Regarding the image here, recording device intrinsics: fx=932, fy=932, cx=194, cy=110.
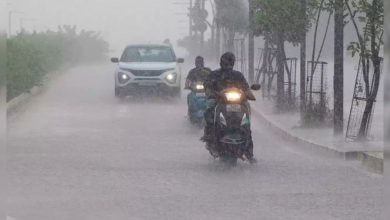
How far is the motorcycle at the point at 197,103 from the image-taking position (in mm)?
16828

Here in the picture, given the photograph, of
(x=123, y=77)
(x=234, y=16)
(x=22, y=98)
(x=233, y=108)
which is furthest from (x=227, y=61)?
(x=234, y=16)

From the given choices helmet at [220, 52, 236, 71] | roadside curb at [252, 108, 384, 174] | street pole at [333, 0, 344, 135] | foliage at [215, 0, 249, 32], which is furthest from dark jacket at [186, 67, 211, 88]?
foliage at [215, 0, 249, 32]

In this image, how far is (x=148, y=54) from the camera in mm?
26688

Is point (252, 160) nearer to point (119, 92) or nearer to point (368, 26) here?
point (368, 26)

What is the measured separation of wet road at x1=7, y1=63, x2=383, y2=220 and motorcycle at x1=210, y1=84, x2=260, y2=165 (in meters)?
0.31

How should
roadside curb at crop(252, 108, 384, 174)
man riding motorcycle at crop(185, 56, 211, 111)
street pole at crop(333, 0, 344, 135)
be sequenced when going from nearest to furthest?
roadside curb at crop(252, 108, 384, 174), street pole at crop(333, 0, 344, 135), man riding motorcycle at crop(185, 56, 211, 111)

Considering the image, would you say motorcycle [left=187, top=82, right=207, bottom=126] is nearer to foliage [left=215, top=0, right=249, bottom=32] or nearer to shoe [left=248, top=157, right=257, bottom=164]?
shoe [left=248, top=157, right=257, bottom=164]

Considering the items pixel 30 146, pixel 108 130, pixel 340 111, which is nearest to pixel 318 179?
pixel 340 111

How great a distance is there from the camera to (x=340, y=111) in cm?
1488

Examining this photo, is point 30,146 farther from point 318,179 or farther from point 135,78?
point 135,78

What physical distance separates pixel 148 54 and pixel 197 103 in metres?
9.62

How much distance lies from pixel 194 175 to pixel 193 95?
241 inches

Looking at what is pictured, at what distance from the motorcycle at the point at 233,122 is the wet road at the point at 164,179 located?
31cm

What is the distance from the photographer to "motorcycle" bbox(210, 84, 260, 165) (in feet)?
38.5
